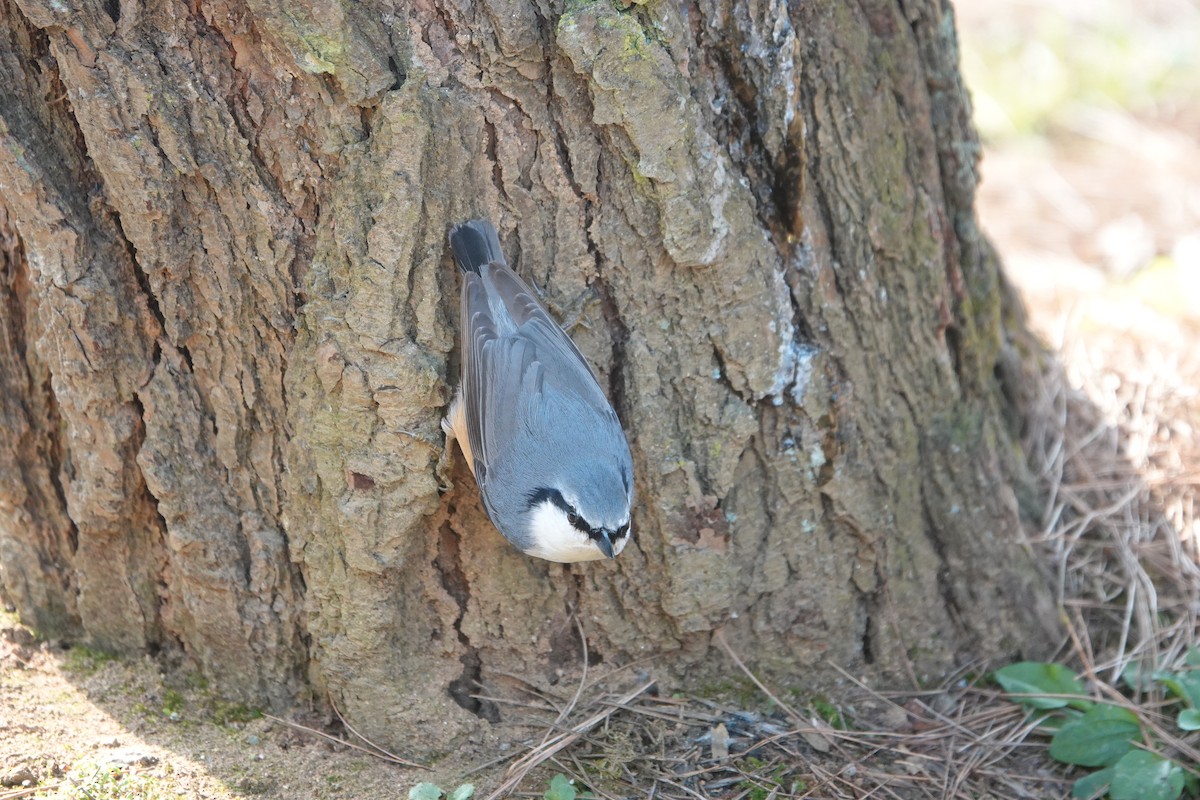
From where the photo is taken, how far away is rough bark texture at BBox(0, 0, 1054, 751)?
247 centimetres

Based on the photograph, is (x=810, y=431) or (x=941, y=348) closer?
(x=810, y=431)

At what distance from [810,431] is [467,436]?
986 mm

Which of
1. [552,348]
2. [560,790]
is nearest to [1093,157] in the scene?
[552,348]

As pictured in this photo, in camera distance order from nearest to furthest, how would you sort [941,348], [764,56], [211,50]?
[211,50] → [764,56] → [941,348]

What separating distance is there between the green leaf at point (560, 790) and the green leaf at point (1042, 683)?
1.44 m

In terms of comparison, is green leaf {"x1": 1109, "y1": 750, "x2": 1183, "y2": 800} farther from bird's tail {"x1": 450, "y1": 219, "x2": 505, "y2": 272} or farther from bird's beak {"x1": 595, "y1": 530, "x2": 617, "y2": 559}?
bird's tail {"x1": 450, "y1": 219, "x2": 505, "y2": 272}

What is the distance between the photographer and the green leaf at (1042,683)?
307cm

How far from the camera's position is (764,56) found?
264 centimetres

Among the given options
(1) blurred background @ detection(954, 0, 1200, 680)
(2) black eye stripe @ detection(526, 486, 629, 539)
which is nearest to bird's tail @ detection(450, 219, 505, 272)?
(2) black eye stripe @ detection(526, 486, 629, 539)

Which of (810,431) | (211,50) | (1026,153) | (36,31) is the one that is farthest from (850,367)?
(1026,153)

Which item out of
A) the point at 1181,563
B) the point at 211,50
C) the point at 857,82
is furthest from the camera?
the point at 1181,563

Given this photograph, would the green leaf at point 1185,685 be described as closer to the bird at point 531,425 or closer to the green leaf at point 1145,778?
the green leaf at point 1145,778

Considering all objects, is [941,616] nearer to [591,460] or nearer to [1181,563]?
[1181,563]

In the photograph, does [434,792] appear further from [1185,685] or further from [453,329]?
[1185,685]
